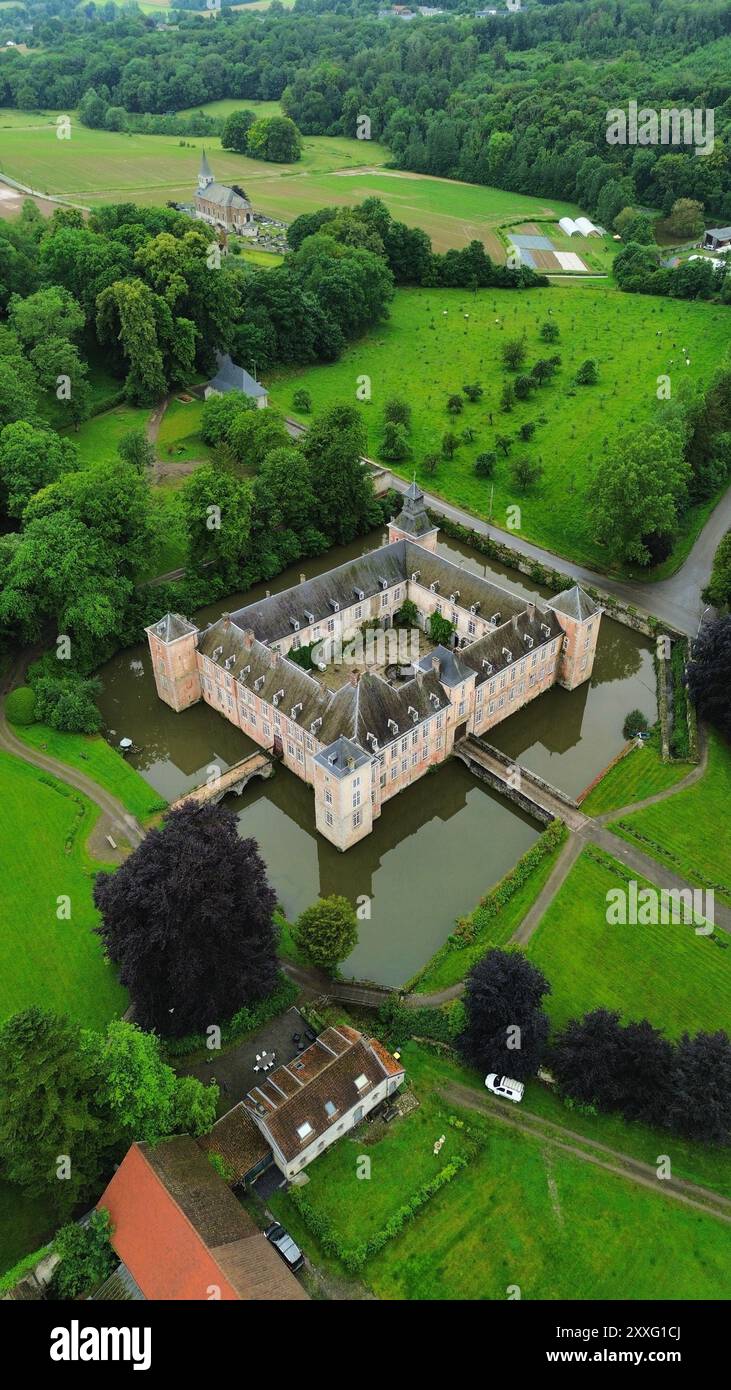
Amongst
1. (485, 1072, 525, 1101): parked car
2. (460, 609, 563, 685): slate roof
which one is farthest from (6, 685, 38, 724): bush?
(485, 1072, 525, 1101): parked car

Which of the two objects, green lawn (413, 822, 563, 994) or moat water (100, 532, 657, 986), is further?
moat water (100, 532, 657, 986)

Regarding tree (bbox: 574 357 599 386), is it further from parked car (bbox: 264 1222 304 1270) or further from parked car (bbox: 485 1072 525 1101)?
parked car (bbox: 264 1222 304 1270)

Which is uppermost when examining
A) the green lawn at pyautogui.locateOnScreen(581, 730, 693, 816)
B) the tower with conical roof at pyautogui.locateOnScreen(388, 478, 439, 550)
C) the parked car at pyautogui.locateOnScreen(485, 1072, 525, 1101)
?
the tower with conical roof at pyautogui.locateOnScreen(388, 478, 439, 550)

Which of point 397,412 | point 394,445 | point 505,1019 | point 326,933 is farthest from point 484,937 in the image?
point 397,412

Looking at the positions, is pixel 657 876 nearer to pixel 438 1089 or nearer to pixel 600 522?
pixel 438 1089

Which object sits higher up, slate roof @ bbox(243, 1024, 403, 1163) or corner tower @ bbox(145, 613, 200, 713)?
corner tower @ bbox(145, 613, 200, 713)

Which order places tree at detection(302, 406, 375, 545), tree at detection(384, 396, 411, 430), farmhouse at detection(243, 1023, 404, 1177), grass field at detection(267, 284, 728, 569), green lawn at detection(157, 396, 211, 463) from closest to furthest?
farmhouse at detection(243, 1023, 404, 1177) → tree at detection(302, 406, 375, 545) → grass field at detection(267, 284, 728, 569) → green lawn at detection(157, 396, 211, 463) → tree at detection(384, 396, 411, 430)

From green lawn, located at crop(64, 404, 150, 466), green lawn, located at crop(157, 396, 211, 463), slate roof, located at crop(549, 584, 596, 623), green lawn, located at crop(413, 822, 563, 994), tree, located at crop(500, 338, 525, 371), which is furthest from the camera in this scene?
tree, located at crop(500, 338, 525, 371)

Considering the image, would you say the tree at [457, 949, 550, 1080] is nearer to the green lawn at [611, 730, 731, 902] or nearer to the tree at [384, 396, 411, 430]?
the green lawn at [611, 730, 731, 902]
